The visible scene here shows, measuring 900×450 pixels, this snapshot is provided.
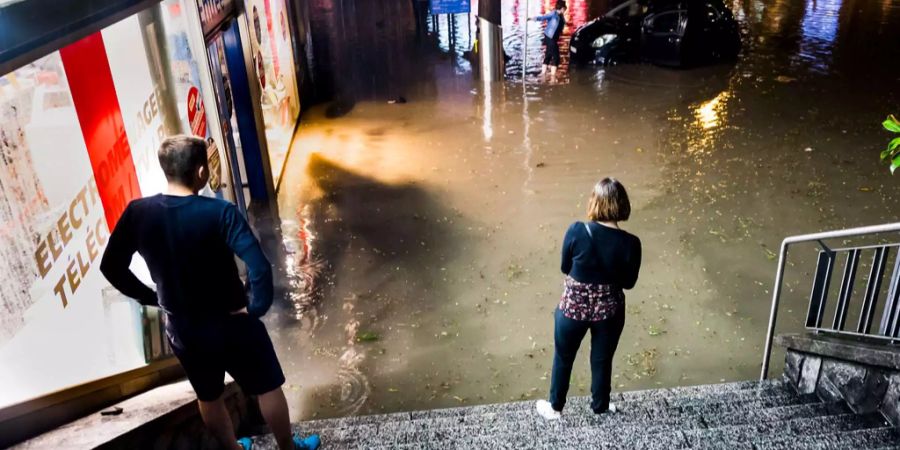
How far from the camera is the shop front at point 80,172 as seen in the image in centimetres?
338

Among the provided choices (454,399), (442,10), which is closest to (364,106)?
(442,10)

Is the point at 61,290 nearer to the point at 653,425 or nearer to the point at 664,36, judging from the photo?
the point at 653,425

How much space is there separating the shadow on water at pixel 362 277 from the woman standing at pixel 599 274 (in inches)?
87.1

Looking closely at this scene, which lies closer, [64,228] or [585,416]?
[64,228]

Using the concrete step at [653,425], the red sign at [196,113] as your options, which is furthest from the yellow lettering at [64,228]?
the red sign at [196,113]

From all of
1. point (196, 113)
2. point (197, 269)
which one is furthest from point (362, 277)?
point (197, 269)

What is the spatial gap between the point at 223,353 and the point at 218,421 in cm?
60

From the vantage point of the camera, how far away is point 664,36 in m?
15.0

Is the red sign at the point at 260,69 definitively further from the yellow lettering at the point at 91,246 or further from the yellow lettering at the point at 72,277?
the yellow lettering at the point at 72,277

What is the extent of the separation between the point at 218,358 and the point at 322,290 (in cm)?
420

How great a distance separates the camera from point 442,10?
14.9m

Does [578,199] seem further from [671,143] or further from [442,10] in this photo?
[442,10]

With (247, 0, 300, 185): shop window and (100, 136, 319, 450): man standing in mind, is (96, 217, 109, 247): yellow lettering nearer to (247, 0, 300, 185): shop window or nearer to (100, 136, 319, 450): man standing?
(100, 136, 319, 450): man standing

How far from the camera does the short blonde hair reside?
3814mm
